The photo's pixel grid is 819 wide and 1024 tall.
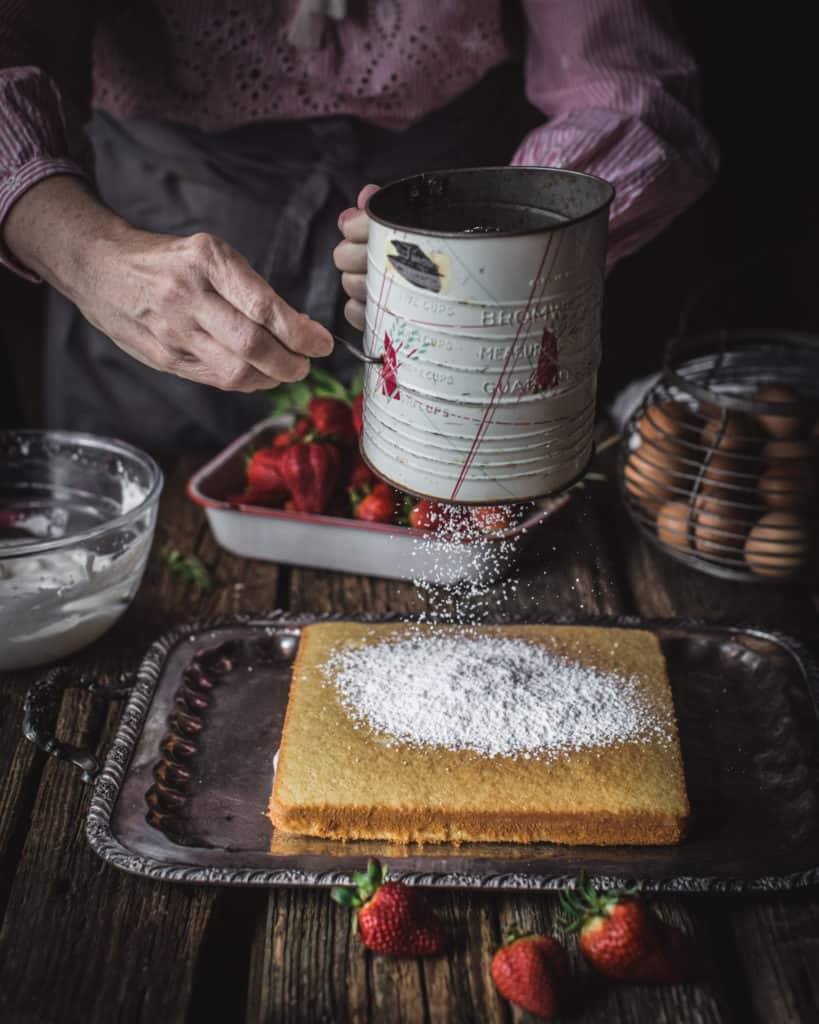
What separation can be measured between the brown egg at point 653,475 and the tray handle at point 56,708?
0.80m

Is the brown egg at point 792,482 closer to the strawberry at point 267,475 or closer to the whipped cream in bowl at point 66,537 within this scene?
the strawberry at point 267,475

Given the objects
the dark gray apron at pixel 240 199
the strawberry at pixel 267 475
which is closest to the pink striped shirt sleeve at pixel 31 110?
the dark gray apron at pixel 240 199

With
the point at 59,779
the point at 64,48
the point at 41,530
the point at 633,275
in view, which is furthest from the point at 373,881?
the point at 633,275

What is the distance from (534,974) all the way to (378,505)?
755 millimetres

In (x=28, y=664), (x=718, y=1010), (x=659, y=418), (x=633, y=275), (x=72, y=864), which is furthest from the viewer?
(x=633, y=275)

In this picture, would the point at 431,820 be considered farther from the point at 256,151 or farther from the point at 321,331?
the point at 256,151

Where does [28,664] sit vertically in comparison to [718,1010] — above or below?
below

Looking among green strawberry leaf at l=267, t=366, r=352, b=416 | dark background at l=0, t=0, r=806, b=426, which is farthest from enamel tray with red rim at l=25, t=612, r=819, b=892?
dark background at l=0, t=0, r=806, b=426

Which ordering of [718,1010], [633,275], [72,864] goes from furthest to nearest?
[633,275] < [72,864] < [718,1010]

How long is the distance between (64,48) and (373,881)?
47.2 inches

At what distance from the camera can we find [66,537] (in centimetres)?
127

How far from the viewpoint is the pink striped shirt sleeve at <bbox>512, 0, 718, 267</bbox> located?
1.35m

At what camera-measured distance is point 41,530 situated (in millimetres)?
1571

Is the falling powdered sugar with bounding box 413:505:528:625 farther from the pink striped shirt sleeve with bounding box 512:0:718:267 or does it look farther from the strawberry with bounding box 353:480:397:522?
the pink striped shirt sleeve with bounding box 512:0:718:267
